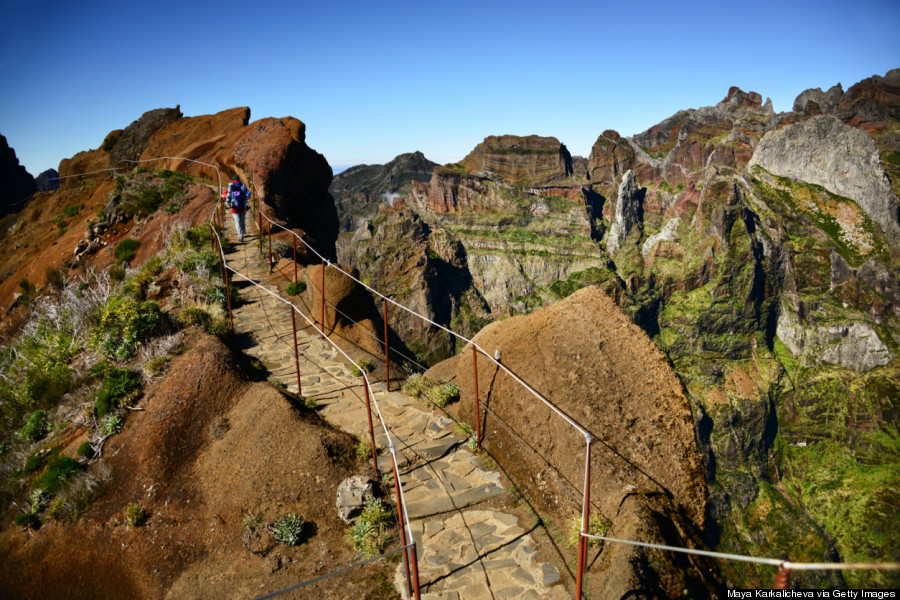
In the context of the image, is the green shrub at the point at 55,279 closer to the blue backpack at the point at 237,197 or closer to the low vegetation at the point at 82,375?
the low vegetation at the point at 82,375

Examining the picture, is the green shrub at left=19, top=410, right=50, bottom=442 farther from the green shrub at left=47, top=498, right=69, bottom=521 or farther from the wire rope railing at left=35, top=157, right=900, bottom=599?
the wire rope railing at left=35, top=157, right=900, bottom=599

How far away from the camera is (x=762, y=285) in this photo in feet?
382

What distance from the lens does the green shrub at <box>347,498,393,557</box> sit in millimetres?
5691

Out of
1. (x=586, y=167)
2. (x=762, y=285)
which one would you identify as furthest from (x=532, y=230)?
(x=762, y=285)

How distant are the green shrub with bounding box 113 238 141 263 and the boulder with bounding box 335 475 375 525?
15212 millimetres

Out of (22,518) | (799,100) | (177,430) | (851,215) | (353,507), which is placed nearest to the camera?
(353,507)

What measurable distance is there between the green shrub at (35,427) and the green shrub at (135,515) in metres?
3.56

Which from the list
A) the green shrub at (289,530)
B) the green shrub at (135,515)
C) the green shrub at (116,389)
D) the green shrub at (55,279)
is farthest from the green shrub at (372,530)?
the green shrub at (55,279)

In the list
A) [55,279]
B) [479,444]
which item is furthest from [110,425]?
[55,279]

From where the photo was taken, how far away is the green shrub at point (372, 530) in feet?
18.7

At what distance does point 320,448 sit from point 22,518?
4.53m

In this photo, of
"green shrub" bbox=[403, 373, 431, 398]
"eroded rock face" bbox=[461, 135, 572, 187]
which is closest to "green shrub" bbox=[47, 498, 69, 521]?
"green shrub" bbox=[403, 373, 431, 398]

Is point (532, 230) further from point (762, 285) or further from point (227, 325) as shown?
point (227, 325)

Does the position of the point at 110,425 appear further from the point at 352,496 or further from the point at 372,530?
the point at 372,530
